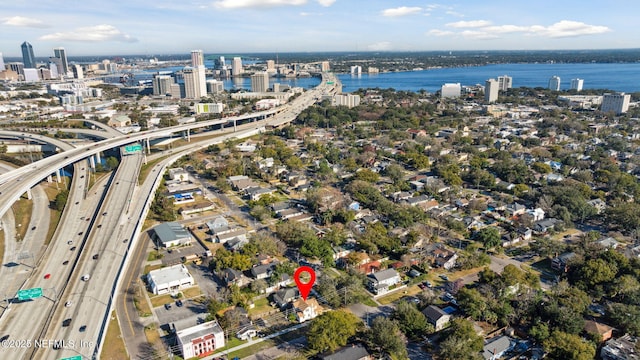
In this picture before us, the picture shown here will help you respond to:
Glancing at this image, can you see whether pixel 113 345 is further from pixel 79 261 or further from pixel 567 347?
pixel 567 347

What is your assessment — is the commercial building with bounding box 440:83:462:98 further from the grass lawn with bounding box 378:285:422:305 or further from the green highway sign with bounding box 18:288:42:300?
the green highway sign with bounding box 18:288:42:300

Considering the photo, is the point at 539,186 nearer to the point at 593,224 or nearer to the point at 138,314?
the point at 593,224

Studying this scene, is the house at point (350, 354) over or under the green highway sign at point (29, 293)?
under

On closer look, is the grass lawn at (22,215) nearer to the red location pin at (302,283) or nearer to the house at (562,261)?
the red location pin at (302,283)

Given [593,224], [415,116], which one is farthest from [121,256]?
[415,116]

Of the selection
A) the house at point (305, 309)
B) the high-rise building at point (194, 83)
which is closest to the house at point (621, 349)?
the house at point (305, 309)

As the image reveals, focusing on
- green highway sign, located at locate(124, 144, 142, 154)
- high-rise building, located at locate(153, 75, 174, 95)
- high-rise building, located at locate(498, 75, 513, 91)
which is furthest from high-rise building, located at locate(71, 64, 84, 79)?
high-rise building, located at locate(498, 75, 513, 91)
